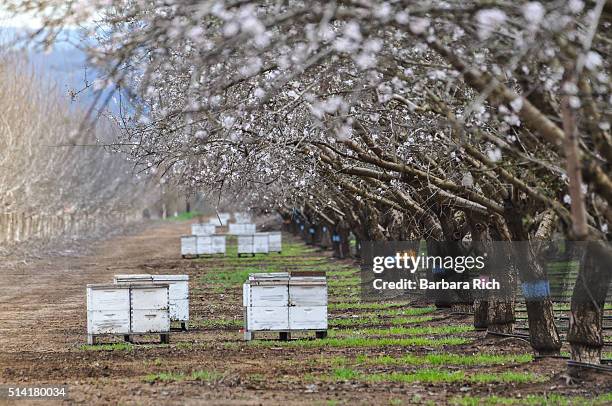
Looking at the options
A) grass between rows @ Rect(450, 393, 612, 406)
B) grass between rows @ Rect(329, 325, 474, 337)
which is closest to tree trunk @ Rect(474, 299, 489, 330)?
grass between rows @ Rect(329, 325, 474, 337)

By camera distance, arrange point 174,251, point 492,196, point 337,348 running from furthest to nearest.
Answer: point 174,251 → point 337,348 → point 492,196

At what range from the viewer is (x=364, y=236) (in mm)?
37438

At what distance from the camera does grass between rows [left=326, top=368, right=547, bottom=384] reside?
44.1ft

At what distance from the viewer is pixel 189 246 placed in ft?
168

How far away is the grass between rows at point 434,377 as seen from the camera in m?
13.4

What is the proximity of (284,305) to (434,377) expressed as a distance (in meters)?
4.80

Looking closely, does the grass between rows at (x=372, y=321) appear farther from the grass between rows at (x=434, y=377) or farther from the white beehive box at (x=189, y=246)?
the white beehive box at (x=189, y=246)

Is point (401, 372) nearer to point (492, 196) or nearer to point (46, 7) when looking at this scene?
point (492, 196)

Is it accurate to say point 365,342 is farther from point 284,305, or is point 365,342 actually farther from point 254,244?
point 254,244

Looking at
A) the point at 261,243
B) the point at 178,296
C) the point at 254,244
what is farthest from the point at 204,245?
the point at 178,296

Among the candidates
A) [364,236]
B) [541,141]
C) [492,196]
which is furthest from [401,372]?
[364,236]

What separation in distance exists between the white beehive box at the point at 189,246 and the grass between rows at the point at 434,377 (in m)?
37.1

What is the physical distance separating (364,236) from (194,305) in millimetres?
11953

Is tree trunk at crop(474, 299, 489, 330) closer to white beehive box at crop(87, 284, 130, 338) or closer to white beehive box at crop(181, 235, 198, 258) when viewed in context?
white beehive box at crop(87, 284, 130, 338)
